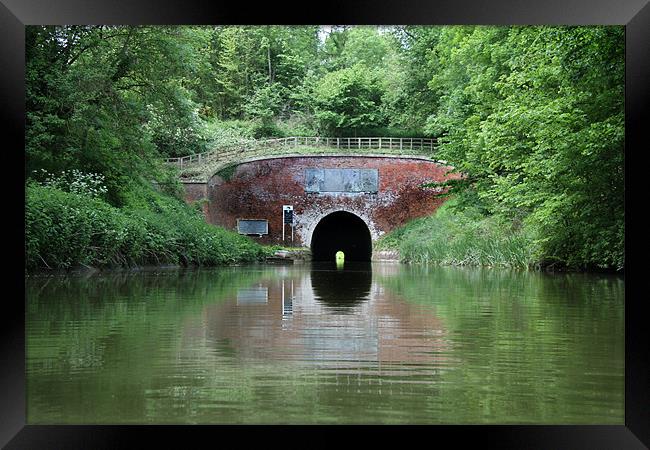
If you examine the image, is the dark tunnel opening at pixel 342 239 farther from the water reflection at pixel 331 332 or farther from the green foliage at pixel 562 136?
the water reflection at pixel 331 332

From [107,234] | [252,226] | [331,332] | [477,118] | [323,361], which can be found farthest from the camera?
[252,226]

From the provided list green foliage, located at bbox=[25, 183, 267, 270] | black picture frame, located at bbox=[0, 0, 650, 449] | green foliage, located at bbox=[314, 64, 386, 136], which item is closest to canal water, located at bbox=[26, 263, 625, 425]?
black picture frame, located at bbox=[0, 0, 650, 449]

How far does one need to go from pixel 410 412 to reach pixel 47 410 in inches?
44.3

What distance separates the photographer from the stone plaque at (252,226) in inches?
1340

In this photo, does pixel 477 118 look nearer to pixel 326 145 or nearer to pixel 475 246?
pixel 475 246

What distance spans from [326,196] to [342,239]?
4.44 m

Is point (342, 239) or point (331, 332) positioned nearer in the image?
point (331, 332)

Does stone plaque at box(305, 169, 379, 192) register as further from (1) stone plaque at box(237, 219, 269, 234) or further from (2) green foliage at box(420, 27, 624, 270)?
(2) green foliage at box(420, 27, 624, 270)

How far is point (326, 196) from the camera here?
34.5m

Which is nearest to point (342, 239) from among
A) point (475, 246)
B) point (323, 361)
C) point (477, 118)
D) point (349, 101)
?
point (349, 101)

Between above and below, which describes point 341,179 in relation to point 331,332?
above

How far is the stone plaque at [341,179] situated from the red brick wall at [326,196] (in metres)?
0.20

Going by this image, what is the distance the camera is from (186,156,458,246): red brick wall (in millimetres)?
33781
